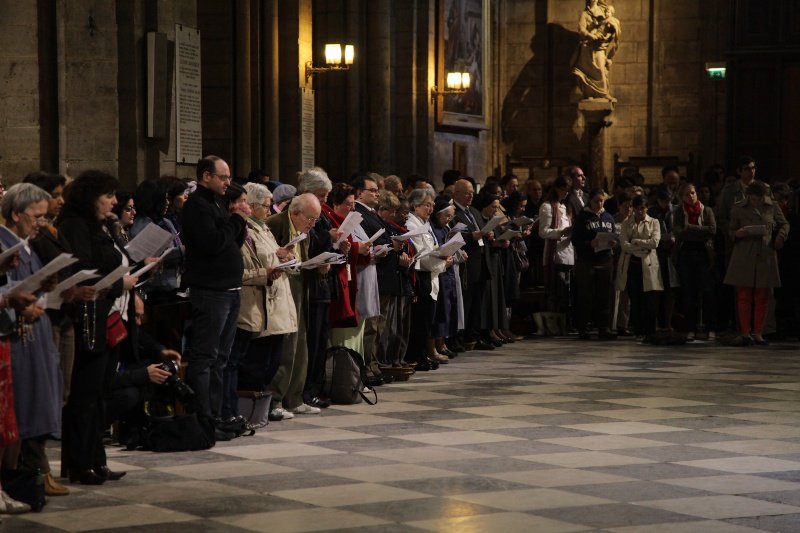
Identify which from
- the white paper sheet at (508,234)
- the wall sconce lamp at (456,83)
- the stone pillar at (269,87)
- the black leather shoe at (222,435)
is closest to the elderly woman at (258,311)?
the black leather shoe at (222,435)

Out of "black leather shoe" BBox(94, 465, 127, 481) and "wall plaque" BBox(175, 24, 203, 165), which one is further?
"wall plaque" BBox(175, 24, 203, 165)

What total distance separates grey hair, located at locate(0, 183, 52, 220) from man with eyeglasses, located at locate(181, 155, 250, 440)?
7.48 feet

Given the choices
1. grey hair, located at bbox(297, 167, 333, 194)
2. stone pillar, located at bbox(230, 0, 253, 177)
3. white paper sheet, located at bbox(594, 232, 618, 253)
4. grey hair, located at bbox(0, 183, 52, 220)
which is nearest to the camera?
grey hair, located at bbox(0, 183, 52, 220)

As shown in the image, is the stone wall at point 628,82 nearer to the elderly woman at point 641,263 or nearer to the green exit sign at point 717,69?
the green exit sign at point 717,69

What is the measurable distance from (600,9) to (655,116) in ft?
8.43

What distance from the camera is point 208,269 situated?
33.4 ft

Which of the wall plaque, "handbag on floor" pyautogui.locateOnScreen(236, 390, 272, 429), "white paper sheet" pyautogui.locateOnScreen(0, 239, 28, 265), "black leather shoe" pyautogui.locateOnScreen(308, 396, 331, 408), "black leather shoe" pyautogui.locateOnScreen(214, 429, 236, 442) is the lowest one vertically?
"black leather shoe" pyautogui.locateOnScreen(308, 396, 331, 408)

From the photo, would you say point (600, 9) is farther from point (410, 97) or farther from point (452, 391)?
point (452, 391)

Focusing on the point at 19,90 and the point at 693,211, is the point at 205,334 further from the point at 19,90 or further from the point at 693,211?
the point at 693,211

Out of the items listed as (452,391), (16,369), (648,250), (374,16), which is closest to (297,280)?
(452,391)

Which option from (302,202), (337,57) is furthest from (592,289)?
(302,202)

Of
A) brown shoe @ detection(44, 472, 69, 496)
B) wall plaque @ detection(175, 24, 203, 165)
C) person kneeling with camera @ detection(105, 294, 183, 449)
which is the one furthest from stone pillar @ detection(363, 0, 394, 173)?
brown shoe @ detection(44, 472, 69, 496)

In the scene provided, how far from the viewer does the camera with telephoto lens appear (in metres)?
9.87

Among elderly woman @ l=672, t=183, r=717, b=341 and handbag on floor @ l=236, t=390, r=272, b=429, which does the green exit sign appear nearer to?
elderly woman @ l=672, t=183, r=717, b=341
